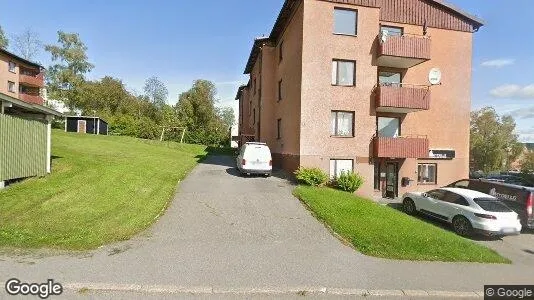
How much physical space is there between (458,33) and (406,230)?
53.4ft

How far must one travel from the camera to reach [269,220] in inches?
408

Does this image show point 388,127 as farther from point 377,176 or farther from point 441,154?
point 441,154

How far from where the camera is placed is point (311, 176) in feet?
51.6

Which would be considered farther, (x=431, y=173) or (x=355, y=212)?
(x=431, y=173)

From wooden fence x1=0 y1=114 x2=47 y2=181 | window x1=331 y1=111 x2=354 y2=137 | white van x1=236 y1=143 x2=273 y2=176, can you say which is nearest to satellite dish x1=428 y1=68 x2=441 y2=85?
window x1=331 y1=111 x2=354 y2=137

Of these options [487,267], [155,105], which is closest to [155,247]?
[487,267]

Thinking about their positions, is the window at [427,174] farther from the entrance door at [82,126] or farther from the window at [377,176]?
the entrance door at [82,126]

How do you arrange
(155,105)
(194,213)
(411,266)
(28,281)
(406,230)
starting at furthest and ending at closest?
1. (155,105)
2. (194,213)
3. (406,230)
4. (411,266)
5. (28,281)

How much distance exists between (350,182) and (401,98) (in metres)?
5.58

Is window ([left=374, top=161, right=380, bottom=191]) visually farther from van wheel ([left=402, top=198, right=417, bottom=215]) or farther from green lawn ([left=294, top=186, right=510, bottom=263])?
green lawn ([left=294, top=186, right=510, bottom=263])

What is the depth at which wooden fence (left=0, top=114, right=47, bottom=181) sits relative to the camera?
37.6ft

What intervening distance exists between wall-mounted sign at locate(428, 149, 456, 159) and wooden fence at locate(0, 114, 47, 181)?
20.3 meters

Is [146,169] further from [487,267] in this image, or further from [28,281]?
[487,267]

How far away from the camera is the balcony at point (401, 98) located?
1728cm
